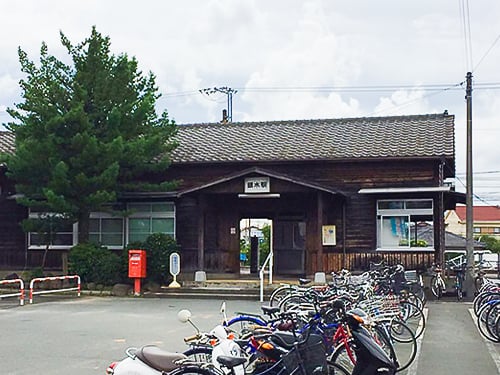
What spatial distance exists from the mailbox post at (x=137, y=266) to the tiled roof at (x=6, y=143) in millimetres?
7536

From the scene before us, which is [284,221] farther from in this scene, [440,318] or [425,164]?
[440,318]

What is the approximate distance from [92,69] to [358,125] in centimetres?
923

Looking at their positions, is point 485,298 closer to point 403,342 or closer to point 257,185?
point 403,342

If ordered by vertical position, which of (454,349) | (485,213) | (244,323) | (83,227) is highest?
(485,213)

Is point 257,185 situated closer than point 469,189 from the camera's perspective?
Yes

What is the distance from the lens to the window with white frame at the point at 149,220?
77.4ft

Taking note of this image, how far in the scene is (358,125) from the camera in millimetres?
25516

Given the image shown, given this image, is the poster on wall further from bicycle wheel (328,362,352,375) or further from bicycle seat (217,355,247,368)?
bicycle seat (217,355,247,368)

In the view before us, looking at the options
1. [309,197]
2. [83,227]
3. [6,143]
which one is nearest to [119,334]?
[83,227]

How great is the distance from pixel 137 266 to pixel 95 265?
1.58 metres

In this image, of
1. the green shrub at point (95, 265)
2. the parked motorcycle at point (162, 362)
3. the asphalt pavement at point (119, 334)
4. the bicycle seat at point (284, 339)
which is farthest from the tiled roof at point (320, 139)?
the parked motorcycle at point (162, 362)

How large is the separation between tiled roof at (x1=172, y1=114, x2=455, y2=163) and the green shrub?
406cm

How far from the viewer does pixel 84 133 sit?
2100 centimetres

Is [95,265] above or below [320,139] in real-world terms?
below
